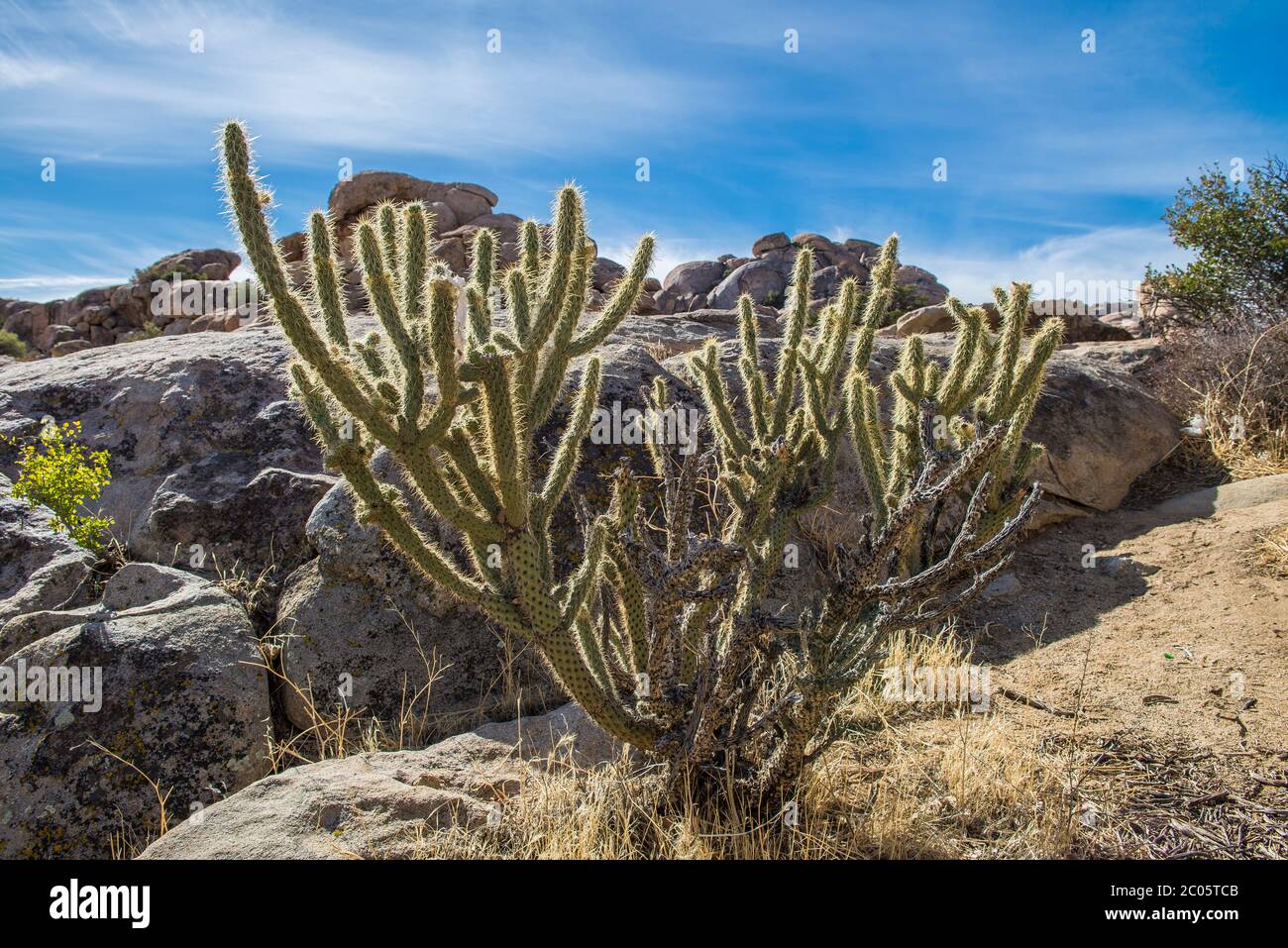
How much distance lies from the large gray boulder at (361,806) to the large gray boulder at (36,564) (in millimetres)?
2887

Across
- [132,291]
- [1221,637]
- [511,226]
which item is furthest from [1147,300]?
[132,291]

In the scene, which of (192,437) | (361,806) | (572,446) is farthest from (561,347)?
(192,437)

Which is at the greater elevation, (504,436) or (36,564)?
(504,436)

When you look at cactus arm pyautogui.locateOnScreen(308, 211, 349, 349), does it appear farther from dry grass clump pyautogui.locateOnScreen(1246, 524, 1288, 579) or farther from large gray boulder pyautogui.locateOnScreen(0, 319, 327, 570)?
dry grass clump pyautogui.locateOnScreen(1246, 524, 1288, 579)

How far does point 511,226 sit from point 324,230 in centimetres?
3907

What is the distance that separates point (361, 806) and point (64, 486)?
398 cm

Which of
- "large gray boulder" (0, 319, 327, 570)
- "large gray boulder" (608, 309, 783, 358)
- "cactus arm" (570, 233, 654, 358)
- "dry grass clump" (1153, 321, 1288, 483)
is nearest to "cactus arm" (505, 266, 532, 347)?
"cactus arm" (570, 233, 654, 358)

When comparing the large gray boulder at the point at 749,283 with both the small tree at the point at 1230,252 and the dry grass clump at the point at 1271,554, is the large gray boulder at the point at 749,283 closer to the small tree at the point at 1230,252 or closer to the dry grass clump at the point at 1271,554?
the small tree at the point at 1230,252

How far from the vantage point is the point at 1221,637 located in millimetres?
5215

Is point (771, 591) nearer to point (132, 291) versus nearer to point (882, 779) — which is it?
point (882, 779)

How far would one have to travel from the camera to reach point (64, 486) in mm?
5625

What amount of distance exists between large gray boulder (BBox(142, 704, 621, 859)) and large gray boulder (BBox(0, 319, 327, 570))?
245 cm

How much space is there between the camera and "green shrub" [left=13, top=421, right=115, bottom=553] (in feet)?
18.4

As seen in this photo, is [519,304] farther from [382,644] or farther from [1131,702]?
[1131,702]
